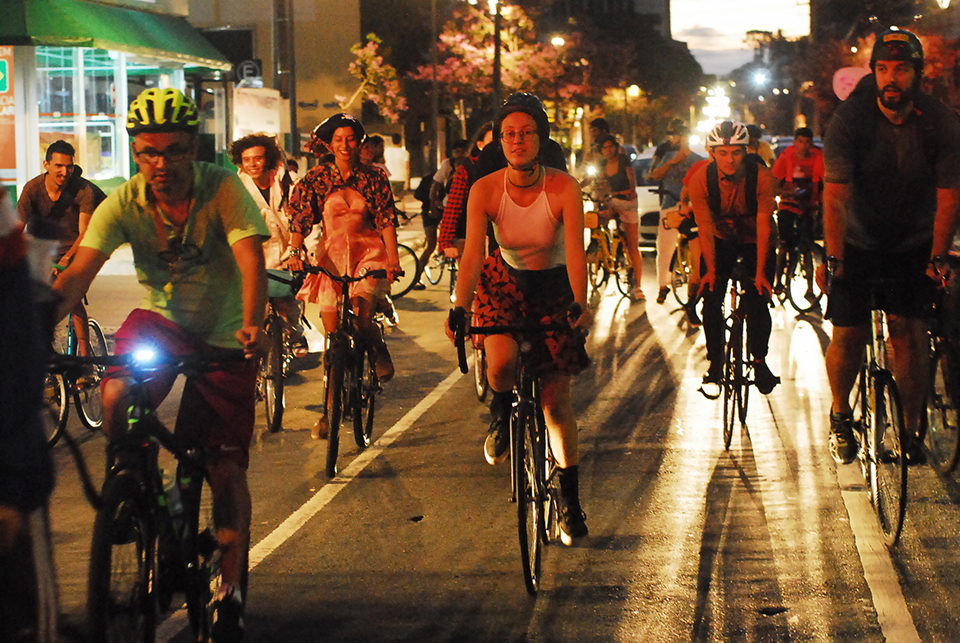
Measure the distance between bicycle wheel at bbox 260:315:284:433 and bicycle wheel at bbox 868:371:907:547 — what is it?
4.10 m

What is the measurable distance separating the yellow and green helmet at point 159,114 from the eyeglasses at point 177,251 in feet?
1.26

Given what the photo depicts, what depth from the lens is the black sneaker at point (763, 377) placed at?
8070 millimetres

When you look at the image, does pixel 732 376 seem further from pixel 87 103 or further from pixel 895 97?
pixel 87 103

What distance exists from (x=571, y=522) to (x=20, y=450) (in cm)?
298

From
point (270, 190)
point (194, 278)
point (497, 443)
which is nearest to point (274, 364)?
point (270, 190)

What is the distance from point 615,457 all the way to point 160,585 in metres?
4.00

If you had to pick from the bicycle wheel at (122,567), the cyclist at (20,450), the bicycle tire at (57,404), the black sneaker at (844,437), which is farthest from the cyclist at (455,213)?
the cyclist at (20,450)

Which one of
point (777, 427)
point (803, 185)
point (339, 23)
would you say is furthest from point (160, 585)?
point (339, 23)

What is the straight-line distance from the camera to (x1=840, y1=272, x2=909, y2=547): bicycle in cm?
574

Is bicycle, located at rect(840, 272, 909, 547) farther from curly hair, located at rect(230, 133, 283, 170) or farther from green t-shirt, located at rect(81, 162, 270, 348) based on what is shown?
curly hair, located at rect(230, 133, 283, 170)

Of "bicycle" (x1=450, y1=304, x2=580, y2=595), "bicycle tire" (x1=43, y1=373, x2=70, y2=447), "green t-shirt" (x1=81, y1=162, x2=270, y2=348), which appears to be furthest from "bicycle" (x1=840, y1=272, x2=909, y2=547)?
"bicycle tire" (x1=43, y1=373, x2=70, y2=447)

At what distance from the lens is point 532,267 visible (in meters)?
5.68

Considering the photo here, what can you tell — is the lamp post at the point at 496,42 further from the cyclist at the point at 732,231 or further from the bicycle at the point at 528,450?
the bicycle at the point at 528,450

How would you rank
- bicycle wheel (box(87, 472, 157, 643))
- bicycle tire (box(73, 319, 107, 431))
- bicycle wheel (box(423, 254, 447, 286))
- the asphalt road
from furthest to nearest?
bicycle wheel (box(423, 254, 447, 286)) → bicycle tire (box(73, 319, 107, 431)) → the asphalt road → bicycle wheel (box(87, 472, 157, 643))
